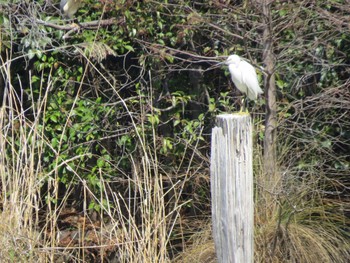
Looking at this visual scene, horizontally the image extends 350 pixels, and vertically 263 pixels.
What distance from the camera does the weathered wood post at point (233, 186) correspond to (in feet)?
8.41

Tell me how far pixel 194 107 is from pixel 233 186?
2.93 metres

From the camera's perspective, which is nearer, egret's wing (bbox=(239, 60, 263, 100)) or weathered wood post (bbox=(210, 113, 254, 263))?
weathered wood post (bbox=(210, 113, 254, 263))

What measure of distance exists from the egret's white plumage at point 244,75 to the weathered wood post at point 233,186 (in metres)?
1.57

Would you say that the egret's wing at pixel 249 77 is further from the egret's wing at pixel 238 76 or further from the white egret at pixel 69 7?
the white egret at pixel 69 7

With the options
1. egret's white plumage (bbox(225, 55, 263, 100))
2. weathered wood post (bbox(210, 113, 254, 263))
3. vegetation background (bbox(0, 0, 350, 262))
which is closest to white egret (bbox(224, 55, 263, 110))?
egret's white plumage (bbox(225, 55, 263, 100))

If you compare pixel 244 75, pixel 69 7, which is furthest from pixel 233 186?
pixel 69 7

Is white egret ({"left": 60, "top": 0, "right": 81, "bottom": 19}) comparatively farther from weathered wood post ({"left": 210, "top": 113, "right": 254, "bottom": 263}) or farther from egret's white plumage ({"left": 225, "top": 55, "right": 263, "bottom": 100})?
weathered wood post ({"left": 210, "top": 113, "right": 254, "bottom": 263})

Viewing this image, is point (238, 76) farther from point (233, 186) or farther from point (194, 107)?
point (233, 186)

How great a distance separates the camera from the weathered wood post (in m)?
2.56

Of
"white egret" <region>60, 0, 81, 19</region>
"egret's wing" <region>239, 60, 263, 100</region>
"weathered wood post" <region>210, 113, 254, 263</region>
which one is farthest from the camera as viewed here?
"white egret" <region>60, 0, 81, 19</region>

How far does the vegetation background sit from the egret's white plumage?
0.23m

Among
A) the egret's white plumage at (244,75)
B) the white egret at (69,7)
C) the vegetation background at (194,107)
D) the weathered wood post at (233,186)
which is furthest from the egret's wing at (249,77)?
the weathered wood post at (233,186)

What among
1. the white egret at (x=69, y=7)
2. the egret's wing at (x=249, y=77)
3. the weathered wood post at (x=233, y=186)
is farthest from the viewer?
the white egret at (x=69, y=7)

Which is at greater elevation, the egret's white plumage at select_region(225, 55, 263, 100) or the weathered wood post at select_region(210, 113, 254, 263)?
the egret's white plumage at select_region(225, 55, 263, 100)
